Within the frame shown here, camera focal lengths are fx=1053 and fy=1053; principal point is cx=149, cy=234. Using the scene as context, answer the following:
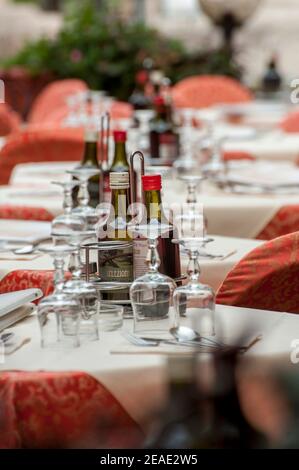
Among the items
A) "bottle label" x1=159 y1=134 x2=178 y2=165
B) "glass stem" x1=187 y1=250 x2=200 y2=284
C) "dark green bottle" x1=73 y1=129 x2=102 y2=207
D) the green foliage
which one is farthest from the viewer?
the green foliage

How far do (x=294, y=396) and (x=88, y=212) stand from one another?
1.76 metres

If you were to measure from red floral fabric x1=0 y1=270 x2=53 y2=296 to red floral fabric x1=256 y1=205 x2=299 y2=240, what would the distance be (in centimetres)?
107

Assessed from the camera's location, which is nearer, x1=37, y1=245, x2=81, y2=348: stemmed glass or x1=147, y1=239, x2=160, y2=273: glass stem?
x1=37, y1=245, x2=81, y2=348: stemmed glass

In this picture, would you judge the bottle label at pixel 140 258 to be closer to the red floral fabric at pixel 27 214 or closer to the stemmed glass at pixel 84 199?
the stemmed glass at pixel 84 199

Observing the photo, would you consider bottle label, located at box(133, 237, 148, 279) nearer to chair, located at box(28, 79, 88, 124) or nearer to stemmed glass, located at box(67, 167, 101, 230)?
stemmed glass, located at box(67, 167, 101, 230)

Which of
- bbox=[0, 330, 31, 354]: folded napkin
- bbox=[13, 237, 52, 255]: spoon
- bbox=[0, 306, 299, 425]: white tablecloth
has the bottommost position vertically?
bbox=[0, 306, 299, 425]: white tablecloth

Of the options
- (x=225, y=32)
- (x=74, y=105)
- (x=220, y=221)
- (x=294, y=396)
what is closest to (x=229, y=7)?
(x=225, y=32)

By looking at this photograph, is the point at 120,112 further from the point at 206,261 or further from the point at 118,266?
the point at 118,266

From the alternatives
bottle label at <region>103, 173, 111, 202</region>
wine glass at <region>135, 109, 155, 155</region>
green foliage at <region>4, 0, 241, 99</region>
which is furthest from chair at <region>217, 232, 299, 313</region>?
green foliage at <region>4, 0, 241, 99</region>

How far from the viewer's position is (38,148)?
167 inches

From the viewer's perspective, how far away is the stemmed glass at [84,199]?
2.28m

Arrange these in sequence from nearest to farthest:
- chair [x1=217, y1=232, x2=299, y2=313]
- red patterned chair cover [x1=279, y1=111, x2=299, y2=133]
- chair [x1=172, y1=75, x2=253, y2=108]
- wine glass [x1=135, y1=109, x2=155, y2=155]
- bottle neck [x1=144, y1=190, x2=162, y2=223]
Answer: bottle neck [x1=144, y1=190, x2=162, y2=223]
chair [x1=217, y1=232, x2=299, y2=313]
wine glass [x1=135, y1=109, x2=155, y2=155]
red patterned chair cover [x1=279, y1=111, x2=299, y2=133]
chair [x1=172, y1=75, x2=253, y2=108]

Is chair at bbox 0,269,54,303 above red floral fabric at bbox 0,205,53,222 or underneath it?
underneath

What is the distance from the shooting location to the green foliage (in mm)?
9578
